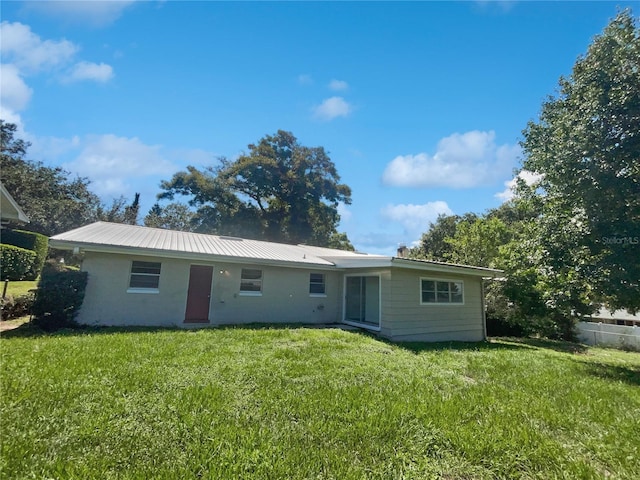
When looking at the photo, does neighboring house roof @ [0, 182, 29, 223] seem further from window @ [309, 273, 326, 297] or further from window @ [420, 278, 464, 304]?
window @ [420, 278, 464, 304]

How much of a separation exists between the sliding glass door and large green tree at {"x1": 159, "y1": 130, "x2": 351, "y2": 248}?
697 inches

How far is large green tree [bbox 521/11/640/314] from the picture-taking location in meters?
7.77

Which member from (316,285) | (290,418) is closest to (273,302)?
(316,285)

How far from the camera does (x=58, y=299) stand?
26.8ft

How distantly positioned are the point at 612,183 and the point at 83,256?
14.9m

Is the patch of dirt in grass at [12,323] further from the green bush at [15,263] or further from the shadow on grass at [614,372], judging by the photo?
the shadow on grass at [614,372]

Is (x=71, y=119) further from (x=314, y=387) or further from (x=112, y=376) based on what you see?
(x=314, y=387)

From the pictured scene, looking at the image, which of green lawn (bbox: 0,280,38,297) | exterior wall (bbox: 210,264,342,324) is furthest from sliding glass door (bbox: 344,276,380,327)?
green lawn (bbox: 0,280,38,297)

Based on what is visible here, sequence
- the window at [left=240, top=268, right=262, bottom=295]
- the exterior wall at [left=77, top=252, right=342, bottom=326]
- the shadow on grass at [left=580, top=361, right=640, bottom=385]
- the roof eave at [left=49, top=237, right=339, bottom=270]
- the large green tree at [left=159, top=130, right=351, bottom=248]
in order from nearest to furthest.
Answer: the shadow on grass at [left=580, top=361, right=640, bottom=385], the roof eave at [left=49, top=237, right=339, bottom=270], the exterior wall at [left=77, top=252, right=342, bottom=326], the window at [left=240, top=268, right=262, bottom=295], the large green tree at [left=159, top=130, right=351, bottom=248]

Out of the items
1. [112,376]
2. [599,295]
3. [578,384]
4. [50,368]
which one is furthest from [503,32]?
[50,368]

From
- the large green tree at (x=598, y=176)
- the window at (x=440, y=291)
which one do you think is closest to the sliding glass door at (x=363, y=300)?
the window at (x=440, y=291)

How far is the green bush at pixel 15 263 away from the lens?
44.6ft

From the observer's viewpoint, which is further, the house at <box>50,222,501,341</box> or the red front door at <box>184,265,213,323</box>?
the red front door at <box>184,265,213,323</box>

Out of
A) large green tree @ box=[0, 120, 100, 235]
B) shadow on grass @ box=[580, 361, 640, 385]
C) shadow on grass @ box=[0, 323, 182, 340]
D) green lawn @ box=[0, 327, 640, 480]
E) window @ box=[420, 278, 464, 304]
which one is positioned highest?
large green tree @ box=[0, 120, 100, 235]
